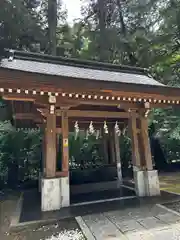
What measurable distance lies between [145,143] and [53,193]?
3065mm

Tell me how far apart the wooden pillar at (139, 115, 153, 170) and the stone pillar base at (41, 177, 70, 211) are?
254 cm

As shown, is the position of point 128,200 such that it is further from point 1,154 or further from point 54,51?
point 54,51

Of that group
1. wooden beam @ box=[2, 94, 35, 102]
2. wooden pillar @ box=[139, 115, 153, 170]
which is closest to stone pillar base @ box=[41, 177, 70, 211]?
wooden beam @ box=[2, 94, 35, 102]

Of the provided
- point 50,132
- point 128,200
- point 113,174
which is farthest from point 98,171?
point 50,132

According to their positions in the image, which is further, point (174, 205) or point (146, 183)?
point (146, 183)

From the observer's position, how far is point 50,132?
5.01m

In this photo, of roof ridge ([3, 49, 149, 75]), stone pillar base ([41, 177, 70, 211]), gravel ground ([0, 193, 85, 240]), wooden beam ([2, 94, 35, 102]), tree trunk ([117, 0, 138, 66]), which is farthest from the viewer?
tree trunk ([117, 0, 138, 66])

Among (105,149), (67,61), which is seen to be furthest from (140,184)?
(67,61)

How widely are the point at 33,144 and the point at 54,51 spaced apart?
20.8ft

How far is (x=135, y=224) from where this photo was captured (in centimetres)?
356

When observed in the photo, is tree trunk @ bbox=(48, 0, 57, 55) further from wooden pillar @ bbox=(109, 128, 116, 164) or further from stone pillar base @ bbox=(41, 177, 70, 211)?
stone pillar base @ bbox=(41, 177, 70, 211)

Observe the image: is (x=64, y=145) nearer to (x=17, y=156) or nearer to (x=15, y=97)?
(x=15, y=97)

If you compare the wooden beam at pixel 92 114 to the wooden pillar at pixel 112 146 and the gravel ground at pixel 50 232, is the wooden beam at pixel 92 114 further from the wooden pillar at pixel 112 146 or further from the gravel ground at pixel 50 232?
the gravel ground at pixel 50 232

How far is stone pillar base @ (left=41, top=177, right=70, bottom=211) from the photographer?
4695mm
